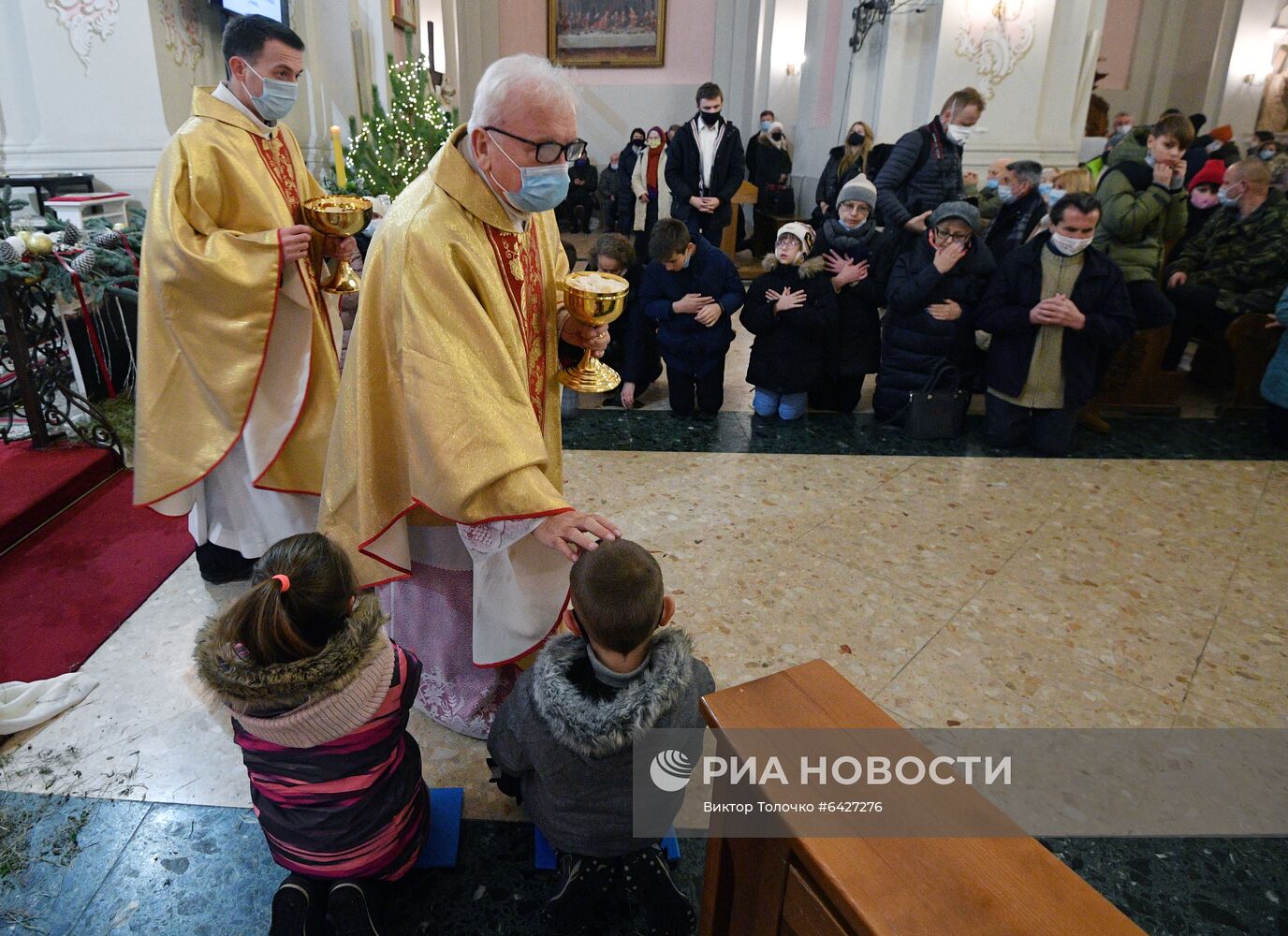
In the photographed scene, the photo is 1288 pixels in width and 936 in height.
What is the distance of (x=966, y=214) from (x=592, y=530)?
3663mm

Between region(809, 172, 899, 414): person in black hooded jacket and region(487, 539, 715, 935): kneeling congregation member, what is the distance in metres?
3.52

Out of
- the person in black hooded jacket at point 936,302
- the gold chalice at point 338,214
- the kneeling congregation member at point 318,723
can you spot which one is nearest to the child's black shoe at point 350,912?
the kneeling congregation member at point 318,723

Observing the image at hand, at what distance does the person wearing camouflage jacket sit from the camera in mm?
5180

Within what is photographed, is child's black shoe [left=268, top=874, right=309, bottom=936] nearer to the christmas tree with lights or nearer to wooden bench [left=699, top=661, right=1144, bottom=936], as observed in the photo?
wooden bench [left=699, top=661, right=1144, bottom=936]

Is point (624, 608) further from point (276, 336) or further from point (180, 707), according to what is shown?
point (276, 336)

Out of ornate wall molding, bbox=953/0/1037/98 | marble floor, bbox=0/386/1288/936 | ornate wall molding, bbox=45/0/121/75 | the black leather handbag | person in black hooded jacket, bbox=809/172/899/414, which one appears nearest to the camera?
marble floor, bbox=0/386/1288/936

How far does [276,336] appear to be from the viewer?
2.87 m

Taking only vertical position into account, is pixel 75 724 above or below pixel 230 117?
below

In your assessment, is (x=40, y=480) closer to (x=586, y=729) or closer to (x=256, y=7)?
(x=586, y=729)

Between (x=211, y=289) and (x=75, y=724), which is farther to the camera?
(x=211, y=289)

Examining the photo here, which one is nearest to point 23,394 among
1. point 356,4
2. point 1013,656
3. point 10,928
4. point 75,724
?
point 75,724

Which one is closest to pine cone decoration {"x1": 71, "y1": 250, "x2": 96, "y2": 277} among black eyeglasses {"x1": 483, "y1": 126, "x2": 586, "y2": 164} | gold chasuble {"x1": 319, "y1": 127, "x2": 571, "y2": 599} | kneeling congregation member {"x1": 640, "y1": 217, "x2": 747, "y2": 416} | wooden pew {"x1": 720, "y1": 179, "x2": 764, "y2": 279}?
gold chasuble {"x1": 319, "y1": 127, "x2": 571, "y2": 599}

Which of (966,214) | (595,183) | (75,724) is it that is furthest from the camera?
(595,183)

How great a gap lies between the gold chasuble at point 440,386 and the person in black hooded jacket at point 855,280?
318cm
